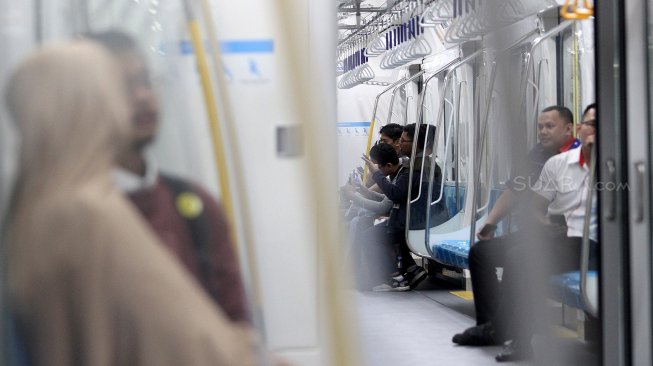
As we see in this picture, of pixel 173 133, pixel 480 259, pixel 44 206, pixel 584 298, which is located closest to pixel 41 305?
pixel 44 206

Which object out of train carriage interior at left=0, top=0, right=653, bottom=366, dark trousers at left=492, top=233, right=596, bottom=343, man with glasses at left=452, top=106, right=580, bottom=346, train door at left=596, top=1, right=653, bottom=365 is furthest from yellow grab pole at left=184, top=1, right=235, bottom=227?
man with glasses at left=452, top=106, right=580, bottom=346

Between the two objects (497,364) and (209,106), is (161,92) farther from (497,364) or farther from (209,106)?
(497,364)

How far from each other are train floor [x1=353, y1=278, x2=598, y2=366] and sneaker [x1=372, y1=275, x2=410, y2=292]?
90 millimetres

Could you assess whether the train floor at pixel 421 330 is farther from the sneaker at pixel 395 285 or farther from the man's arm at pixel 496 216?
the man's arm at pixel 496 216

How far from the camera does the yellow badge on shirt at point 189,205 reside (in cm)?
119

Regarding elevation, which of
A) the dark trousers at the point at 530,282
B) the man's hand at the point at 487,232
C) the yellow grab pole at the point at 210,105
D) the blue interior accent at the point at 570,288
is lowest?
the blue interior accent at the point at 570,288

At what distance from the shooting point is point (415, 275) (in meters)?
7.72

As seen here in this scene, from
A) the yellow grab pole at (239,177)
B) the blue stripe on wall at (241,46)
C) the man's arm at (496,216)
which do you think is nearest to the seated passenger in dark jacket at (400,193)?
the man's arm at (496,216)

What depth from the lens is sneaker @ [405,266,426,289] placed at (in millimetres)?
7637

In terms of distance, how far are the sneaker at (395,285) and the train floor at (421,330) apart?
3.5 inches

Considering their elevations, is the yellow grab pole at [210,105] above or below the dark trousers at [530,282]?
above

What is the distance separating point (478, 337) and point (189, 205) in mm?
4123

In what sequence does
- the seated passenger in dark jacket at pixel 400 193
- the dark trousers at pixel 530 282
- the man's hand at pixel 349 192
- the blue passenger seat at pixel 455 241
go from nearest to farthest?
1. the dark trousers at pixel 530 282
2. the blue passenger seat at pixel 455 241
3. the seated passenger in dark jacket at pixel 400 193
4. the man's hand at pixel 349 192

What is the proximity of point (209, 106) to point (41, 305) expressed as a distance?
35 cm
